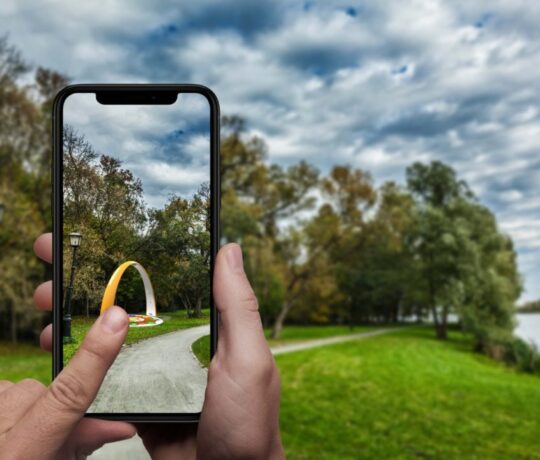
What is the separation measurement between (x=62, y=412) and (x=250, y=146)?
1676cm

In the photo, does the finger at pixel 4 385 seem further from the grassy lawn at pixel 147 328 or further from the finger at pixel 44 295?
the finger at pixel 44 295

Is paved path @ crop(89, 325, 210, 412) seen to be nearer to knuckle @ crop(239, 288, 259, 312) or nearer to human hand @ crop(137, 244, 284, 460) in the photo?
human hand @ crop(137, 244, 284, 460)

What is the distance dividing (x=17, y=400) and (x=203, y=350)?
58cm

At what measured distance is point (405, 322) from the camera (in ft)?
128

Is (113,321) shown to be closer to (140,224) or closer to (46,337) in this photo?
(140,224)

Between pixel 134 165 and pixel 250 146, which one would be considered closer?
pixel 134 165

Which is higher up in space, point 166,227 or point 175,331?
point 166,227

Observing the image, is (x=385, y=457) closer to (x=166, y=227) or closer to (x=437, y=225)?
(x=166, y=227)

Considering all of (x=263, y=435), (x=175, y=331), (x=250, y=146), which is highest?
(x=250, y=146)

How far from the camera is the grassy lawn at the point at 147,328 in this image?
5.91 ft

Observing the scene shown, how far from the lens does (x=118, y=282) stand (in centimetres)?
181

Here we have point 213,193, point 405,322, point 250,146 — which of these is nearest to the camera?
point 213,193

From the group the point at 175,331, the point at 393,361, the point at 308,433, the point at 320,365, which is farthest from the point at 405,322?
the point at 175,331

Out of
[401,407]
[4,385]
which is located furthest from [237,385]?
[401,407]
